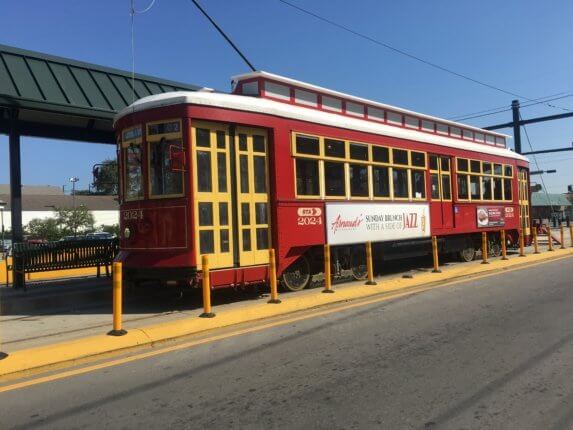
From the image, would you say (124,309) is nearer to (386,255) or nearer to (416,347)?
(416,347)

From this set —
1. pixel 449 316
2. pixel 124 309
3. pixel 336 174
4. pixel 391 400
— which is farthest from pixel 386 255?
pixel 391 400

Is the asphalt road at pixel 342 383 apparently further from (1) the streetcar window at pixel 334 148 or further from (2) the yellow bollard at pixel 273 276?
(1) the streetcar window at pixel 334 148

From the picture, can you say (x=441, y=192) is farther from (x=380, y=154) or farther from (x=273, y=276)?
(x=273, y=276)

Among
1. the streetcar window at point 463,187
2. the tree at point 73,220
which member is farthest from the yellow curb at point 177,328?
the tree at point 73,220

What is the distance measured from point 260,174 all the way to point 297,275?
90.0 inches

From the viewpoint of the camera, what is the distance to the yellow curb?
5.71 meters

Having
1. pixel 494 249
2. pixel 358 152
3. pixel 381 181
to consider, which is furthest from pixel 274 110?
pixel 494 249

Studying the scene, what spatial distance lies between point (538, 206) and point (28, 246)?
3186 inches

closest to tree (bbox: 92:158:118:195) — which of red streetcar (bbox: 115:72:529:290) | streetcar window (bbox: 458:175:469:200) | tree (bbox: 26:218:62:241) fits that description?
red streetcar (bbox: 115:72:529:290)

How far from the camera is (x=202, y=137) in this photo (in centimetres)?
866

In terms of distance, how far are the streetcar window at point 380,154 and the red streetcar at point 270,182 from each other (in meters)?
0.04

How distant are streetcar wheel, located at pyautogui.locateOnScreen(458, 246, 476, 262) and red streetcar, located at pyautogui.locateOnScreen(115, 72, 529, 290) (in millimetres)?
1925

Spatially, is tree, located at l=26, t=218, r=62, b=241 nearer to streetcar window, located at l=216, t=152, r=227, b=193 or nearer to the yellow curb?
streetcar window, located at l=216, t=152, r=227, b=193

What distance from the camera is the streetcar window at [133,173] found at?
9.02 metres
